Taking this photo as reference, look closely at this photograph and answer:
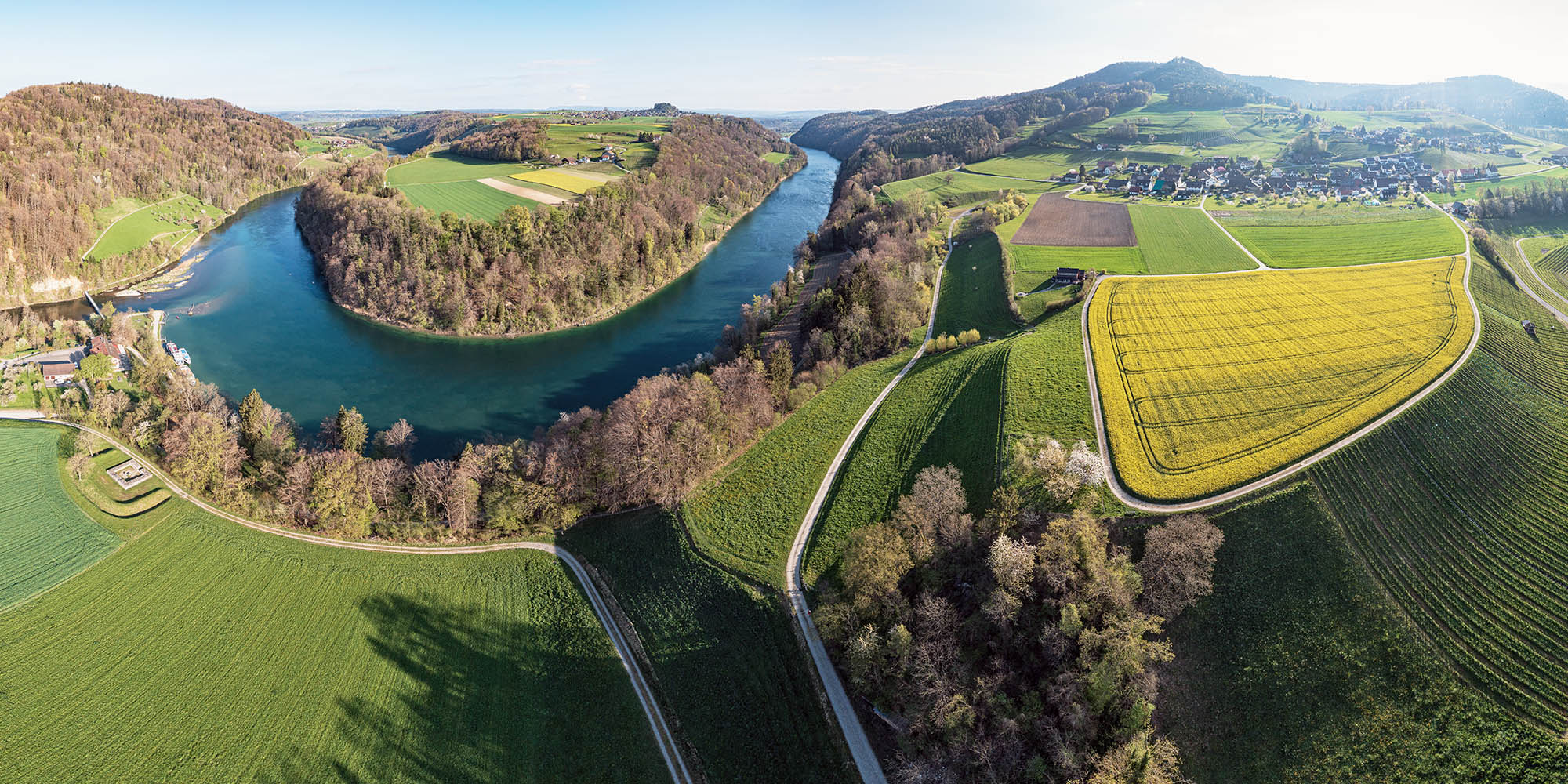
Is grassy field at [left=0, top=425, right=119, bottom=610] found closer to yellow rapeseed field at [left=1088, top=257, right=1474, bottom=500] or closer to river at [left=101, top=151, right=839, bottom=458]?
river at [left=101, top=151, right=839, bottom=458]

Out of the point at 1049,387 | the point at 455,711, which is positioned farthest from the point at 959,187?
the point at 455,711

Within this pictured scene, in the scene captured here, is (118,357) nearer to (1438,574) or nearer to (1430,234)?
(1438,574)

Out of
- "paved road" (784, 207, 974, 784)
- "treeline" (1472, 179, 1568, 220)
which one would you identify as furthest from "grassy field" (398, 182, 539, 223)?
"treeline" (1472, 179, 1568, 220)

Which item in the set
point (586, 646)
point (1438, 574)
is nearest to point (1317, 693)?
point (1438, 574)

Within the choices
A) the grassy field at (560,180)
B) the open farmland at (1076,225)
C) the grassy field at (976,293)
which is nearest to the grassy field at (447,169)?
the grassy field at (560,180)

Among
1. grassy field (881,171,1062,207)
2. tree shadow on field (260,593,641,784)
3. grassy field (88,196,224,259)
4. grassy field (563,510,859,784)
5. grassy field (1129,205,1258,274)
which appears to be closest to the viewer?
grassy field (563,510,859,784)

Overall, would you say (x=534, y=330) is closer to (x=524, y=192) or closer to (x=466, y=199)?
(x=466, y=199)

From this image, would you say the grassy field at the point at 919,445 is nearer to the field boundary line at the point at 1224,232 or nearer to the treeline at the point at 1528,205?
the field boundary line at the point at 1224,232
